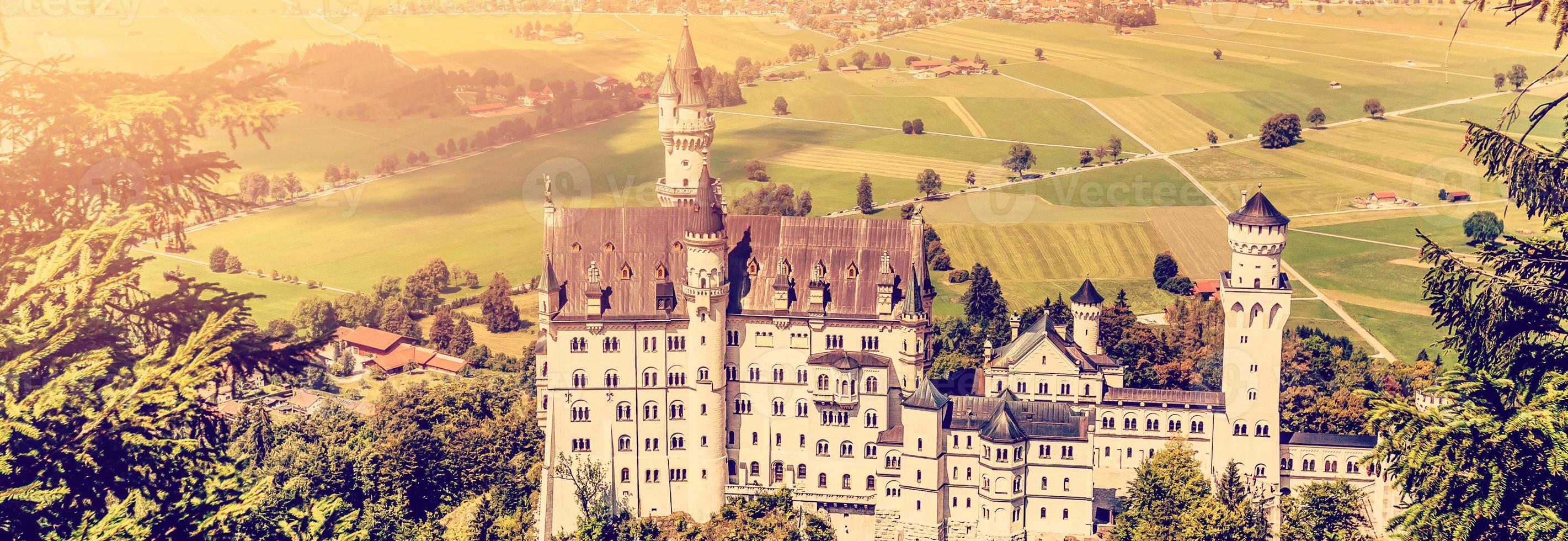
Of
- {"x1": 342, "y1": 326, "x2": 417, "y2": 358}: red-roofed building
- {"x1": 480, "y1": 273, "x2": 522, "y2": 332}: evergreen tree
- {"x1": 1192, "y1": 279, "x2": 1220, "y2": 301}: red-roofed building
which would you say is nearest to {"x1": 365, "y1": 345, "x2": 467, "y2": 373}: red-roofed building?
{"x1": 342, "y1": 326, "x2": 417, "y2": 358}: red-roofed building

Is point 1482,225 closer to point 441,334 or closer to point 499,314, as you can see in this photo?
point 499,314

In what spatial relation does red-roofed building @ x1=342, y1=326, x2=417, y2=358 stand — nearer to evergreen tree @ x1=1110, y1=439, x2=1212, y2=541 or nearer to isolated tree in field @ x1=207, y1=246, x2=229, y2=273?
→ isolated tree in field @ x1=207, y1=246, x2=229, y2=273

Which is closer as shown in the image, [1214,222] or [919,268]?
[919,268]

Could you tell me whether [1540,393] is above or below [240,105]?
below

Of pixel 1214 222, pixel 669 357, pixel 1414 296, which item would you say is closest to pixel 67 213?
pixel 669 357

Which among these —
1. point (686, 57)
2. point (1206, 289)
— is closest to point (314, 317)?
point (686, 57)

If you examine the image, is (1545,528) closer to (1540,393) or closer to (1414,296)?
(1540,393)

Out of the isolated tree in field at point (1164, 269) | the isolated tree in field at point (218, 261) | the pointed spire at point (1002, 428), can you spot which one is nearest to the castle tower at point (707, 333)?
the pointed spire at point (1002, 428)
